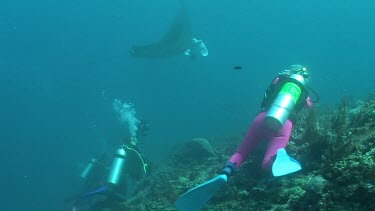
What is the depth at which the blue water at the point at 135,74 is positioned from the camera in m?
25.2

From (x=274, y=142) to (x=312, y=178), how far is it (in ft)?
4.74

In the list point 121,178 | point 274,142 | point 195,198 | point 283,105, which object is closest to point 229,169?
point 274,142

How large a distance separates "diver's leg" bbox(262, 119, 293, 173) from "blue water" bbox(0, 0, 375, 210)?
9462 mm

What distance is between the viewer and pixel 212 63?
69688 millimetres

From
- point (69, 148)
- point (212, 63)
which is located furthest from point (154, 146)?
point (212, 63)

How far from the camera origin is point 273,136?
6004 millimetres

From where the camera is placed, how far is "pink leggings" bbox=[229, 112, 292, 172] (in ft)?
18.8

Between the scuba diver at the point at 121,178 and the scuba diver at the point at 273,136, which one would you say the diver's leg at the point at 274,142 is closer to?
the scuba diver at the point at 273,136

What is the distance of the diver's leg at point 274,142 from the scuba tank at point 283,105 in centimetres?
14

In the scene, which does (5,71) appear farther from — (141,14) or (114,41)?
(141,14)

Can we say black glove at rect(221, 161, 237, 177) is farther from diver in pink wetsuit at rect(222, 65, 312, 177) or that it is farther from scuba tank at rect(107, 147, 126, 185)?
scuba tank at rect(107, 147, 126, 185)

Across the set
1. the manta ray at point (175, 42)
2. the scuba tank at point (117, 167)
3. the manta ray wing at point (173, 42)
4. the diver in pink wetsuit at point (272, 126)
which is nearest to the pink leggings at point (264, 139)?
the diver in pink wetsuit at point (272, 126)

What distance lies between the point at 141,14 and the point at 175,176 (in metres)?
125

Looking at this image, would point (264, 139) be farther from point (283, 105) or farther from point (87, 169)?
point (87, 169)
